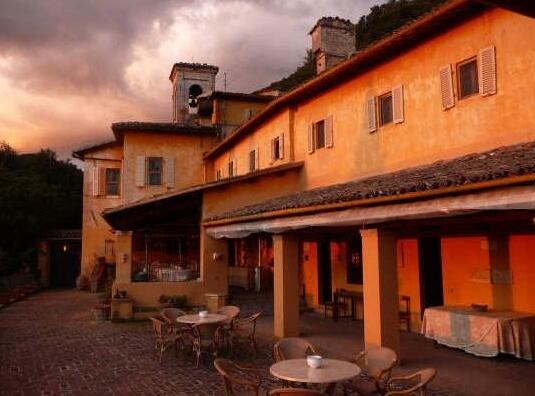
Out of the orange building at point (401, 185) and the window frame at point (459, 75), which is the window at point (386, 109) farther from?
the window frame at point (459, 75)

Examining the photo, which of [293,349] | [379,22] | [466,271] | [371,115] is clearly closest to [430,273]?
[466,271]

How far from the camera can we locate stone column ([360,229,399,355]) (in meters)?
8.55

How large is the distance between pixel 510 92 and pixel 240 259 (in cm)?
1750

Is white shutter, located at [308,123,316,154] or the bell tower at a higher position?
the bell tower

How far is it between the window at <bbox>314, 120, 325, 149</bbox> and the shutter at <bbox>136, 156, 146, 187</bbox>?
448 inches

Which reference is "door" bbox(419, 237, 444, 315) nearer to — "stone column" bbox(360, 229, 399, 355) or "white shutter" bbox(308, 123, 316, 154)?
"stone column" bbox(360, 229, 399, 355)

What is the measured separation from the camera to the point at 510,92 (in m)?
8.66

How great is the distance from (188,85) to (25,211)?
1319 centimetres

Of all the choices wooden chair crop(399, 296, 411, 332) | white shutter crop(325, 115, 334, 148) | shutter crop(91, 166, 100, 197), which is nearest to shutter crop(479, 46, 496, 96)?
white shutter crop(325, 115, 334, 148)

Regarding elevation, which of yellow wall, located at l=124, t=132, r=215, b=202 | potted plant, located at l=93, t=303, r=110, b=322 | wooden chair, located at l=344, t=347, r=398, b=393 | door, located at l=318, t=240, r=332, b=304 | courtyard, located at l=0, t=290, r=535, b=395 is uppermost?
yellow wall, located at l=124, t=132, r=215, b=202

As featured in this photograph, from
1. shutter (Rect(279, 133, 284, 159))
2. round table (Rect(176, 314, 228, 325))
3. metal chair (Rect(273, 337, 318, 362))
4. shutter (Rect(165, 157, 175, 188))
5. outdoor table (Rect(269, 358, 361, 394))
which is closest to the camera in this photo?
outdoor table (Rect(269, 358, 361, 394))

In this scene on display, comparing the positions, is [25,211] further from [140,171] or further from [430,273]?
[430,273]

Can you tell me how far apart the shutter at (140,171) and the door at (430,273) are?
593 inches

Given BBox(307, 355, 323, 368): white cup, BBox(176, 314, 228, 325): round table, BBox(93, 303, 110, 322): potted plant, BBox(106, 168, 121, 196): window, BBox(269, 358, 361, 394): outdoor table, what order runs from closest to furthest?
BBox(269, 358, 361, 394): outdoor table, BBox(307, 355, 323, 368): white cup, BBox(176, 314, 228, 325): round table, BBox(93, 303, 110, 322): potted plant, BBox(106, 168, 121, 196): window
